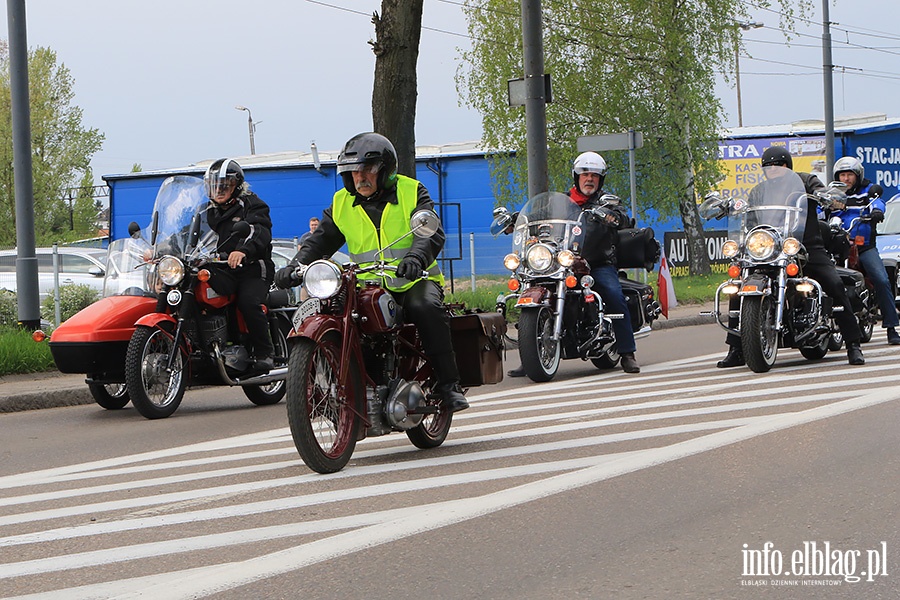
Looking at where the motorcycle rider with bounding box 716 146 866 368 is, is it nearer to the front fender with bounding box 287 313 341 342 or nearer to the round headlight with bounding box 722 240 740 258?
the round headlight with bounding box 722 240 740 258

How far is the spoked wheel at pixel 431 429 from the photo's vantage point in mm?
7873

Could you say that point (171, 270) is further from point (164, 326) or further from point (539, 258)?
point (539, 258)

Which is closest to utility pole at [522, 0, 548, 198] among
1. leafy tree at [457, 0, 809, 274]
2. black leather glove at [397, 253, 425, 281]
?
black leather glove at [397, 253, 425, 281]

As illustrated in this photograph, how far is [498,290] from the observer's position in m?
23.7

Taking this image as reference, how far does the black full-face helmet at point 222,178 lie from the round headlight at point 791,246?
15.1 ft

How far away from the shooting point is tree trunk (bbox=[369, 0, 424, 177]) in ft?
56.0

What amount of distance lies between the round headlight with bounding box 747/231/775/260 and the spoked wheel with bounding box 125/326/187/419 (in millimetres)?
4906

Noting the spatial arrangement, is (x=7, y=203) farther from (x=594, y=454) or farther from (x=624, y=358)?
(x=594, y=454)

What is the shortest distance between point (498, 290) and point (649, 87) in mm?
12081

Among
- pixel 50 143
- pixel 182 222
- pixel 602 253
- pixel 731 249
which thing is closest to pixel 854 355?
pixel 731 249

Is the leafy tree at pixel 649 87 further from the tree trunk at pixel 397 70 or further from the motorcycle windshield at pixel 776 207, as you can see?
the motorcycle windshield at pixel 776 207

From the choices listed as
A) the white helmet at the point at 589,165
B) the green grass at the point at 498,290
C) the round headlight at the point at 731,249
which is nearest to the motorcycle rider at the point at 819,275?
the round headlight at the point at 731,249

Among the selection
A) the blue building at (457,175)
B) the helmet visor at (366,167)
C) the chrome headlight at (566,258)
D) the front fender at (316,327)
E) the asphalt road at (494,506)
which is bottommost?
the asphalt road at (494,506)

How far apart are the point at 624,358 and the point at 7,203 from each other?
3967 centimetres
